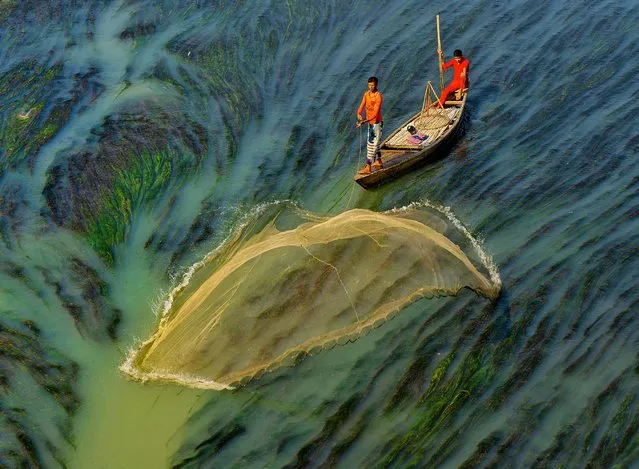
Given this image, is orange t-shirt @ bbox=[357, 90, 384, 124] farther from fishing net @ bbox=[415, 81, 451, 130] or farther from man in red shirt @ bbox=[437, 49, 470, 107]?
man in red shirt @ bbox=[437, 49, 470, 107]

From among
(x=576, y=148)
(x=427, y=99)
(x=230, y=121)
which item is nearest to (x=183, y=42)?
(x=230, y=121)

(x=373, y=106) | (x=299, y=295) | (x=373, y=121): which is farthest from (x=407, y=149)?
(x=299, y=295)

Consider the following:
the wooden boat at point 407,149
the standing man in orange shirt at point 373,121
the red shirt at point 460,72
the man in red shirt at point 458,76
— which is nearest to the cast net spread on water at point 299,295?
the wooden boat at point 407,149

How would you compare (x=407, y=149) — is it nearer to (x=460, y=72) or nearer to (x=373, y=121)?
(x=373, y=121)

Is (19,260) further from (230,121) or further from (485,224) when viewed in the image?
(485,224)

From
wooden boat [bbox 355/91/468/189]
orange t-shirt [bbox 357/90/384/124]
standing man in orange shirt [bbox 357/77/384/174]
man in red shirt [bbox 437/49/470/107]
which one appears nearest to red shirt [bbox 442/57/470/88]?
man in red shirt [bbox 437/49/470/107]

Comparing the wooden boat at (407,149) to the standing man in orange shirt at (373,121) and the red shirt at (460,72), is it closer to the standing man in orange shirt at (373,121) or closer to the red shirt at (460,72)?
the standing man in orange shirt at (373,121)
